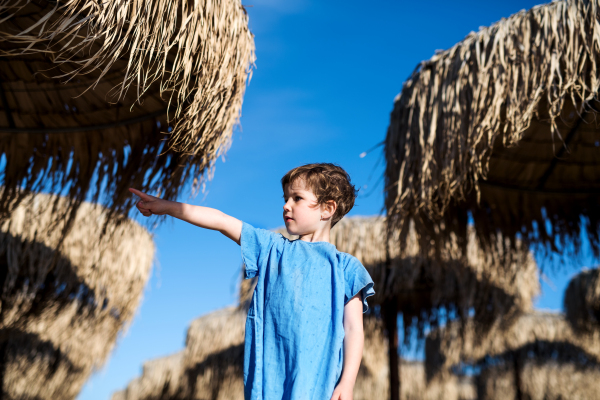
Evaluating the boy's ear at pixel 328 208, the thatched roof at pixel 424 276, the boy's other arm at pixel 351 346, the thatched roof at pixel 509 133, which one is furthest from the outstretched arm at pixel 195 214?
the thatched roof at pixel 424 276

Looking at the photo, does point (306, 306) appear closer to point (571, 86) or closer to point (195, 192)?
point (195, 192)

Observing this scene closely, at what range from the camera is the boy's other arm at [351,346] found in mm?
1329

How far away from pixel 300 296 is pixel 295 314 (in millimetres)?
51

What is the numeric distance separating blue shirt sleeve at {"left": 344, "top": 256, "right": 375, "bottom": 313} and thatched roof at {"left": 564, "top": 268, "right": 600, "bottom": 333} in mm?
8026

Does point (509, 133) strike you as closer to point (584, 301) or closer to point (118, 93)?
point (118, 93)

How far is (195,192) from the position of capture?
7.72 feet

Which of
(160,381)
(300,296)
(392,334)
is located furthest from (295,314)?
(160,381)

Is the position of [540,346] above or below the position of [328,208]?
below

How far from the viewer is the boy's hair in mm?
1552

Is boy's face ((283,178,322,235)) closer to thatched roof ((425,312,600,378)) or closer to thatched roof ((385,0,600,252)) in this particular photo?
thatched roof ((385,0,600,252))

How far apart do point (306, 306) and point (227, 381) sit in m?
9.48

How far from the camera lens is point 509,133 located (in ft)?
9.28

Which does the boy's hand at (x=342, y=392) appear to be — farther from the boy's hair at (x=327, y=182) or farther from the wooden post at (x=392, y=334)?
the wooden post at (x=392, y=334)

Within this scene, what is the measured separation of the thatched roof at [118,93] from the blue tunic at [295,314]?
0.69 meters
